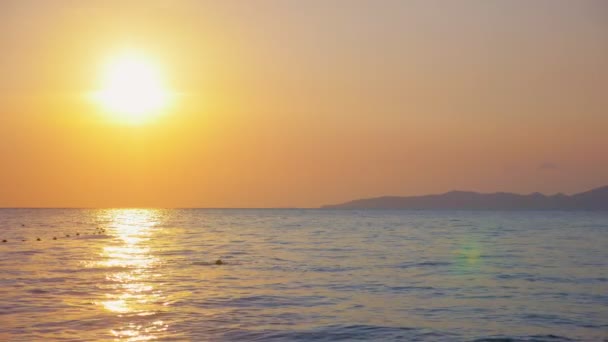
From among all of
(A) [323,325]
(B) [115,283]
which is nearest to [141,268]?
(B) [115,283]

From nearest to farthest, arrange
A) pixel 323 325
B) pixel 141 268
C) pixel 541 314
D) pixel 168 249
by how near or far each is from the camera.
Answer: pixel 323 325
pixel 541 314
pixel 141 268
pixel 168 249

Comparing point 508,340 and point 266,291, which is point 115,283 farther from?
point 508,340

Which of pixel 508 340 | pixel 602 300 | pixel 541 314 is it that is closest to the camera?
pixel 508 340

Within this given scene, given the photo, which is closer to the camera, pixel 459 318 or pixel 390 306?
pixel 459 318

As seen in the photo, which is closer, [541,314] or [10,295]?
[541,314]

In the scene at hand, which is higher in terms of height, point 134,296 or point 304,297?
point 134,296

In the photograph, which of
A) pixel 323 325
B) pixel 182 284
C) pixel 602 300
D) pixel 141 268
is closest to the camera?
pixel 323 325

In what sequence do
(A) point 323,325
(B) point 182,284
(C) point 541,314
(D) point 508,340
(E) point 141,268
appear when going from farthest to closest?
1. (E) point 141,268
2. (B) point 182,284
3. (C) point 541,314
4. (A) point 323,325
5. (D) point 508,340

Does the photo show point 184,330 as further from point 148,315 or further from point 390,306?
point 390,306

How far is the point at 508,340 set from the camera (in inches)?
920

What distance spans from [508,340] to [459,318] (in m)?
3.86

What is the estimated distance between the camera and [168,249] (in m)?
64.7

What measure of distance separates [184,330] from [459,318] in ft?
35.8

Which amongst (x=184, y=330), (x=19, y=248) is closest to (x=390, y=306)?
(x=184, y=330)
